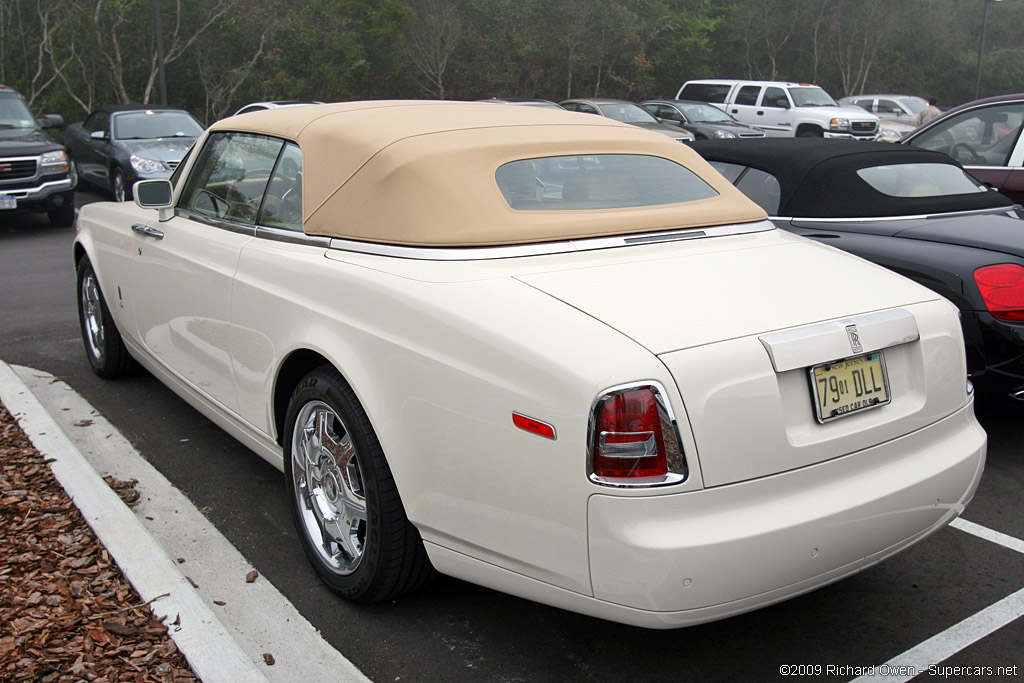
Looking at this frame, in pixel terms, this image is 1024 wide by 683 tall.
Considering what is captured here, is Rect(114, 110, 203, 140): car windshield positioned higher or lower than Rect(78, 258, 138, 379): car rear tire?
higher

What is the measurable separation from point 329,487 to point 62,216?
11179mm

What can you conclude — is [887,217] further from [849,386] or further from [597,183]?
[849,386]

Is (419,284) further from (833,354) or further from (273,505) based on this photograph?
(273,505)

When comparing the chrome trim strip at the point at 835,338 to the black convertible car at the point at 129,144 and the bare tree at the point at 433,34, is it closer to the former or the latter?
the black convertible car at the point at 129,144

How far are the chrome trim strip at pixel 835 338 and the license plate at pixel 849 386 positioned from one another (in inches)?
1.5

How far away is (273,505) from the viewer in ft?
13.0

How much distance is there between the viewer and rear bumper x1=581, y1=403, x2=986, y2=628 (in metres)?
2.27

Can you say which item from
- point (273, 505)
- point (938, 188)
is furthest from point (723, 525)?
point (938, 188)

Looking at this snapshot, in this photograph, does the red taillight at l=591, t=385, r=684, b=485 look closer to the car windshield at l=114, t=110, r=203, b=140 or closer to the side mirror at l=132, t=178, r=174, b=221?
the side mirror at l=132, t=178, r=174, b=221

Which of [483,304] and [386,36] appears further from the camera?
[386,36]

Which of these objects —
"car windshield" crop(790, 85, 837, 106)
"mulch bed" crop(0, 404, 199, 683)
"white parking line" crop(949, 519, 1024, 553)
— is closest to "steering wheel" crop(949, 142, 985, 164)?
"white parking line" crop(949, 519, 1024, 553)

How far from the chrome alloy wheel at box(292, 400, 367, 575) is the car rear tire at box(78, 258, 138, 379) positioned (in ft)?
8.06

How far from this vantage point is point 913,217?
16.8ft

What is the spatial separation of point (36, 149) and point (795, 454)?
12151mm
